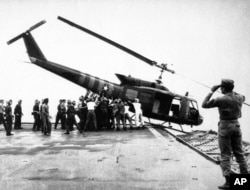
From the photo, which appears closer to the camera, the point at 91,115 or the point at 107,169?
the point at 107,169

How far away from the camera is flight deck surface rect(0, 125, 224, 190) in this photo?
4.63 meters

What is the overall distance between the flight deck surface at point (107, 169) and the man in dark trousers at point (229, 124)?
0.52 m

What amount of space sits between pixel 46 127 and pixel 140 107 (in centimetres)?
598

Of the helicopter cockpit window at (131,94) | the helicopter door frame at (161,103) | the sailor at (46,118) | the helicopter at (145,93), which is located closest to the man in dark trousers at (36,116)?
the helicopter at (145,93)

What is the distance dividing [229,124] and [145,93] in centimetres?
1177

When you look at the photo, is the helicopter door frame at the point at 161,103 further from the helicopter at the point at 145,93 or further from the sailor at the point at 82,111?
the sailor at the point at 82,111

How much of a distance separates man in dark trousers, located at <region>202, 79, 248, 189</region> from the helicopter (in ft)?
33.9

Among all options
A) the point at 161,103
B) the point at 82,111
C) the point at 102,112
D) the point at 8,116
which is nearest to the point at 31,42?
the point at 82,111

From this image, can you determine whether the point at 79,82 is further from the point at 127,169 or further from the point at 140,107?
the point at 127,169

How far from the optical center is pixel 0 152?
802cm

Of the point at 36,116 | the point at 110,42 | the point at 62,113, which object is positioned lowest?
the point at 36,116

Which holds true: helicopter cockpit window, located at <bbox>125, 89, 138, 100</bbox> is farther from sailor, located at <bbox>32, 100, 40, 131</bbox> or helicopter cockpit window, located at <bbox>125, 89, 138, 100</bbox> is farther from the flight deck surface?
the flight deck surface

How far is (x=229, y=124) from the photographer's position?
4.71 metres

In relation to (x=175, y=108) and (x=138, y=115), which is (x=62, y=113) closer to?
(x=138, y=115)
